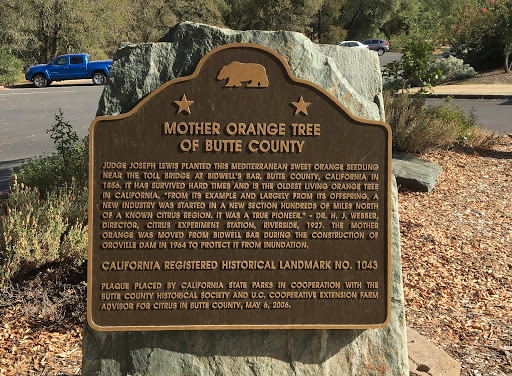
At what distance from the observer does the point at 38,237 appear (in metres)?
4.42

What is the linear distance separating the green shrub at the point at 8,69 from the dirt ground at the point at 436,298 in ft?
76.9

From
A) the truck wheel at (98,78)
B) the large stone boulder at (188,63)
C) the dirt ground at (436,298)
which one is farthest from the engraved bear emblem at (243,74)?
the truck wheel at (98,78)

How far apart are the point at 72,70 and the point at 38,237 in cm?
2286

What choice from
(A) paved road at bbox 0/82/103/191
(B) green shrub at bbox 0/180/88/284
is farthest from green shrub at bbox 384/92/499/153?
(A) paved road at bbox 0/82/103/191

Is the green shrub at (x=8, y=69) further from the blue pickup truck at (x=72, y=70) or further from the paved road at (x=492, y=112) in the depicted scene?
the paved road at (x=492, y=112)

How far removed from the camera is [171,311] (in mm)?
3158

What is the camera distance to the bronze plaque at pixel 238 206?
10.3 feet

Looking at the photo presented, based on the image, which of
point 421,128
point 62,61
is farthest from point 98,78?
point 421,128

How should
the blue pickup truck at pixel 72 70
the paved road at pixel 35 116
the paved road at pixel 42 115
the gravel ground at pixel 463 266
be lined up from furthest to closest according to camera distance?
the blue pickup truck at pixel 72 70, the paved road at pixel 42 115, the paved road at pixel 35 116, the gravel ground at pixel 463 266

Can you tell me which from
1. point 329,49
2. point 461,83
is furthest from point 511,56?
point 329,49

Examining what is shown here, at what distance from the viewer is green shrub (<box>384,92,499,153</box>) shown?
870 centimetres

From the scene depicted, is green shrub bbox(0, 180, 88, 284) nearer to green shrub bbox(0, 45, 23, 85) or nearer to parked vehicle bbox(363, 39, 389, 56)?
green shrub bbox(0, 45, 23, 85)

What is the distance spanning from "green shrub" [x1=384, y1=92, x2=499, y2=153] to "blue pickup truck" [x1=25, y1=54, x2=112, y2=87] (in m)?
18.5

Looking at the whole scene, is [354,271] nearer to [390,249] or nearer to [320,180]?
[390,249]
